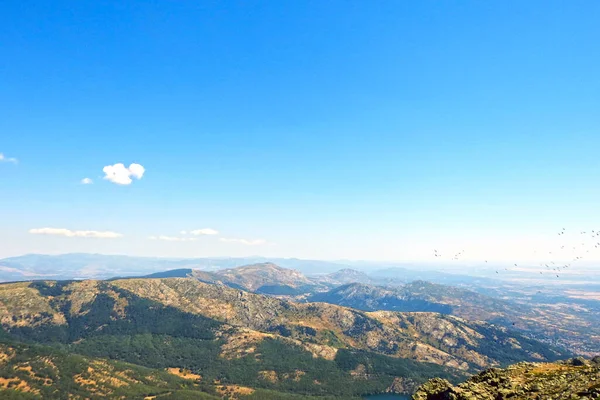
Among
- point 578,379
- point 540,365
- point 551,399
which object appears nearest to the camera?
point 551,399

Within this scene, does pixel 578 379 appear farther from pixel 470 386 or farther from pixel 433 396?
pixel 433 396

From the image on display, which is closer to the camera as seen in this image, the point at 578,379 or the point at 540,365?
the point at 578,379

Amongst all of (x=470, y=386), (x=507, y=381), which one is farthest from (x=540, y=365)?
(x=470, y=386)

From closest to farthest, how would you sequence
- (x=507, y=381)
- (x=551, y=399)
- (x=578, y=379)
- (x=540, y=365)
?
1. (x=551, y=399)
2. (x=578, y=379)
3. (x=507, y=381)
4. (x=540, y=365)

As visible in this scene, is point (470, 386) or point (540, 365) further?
point (540, 365)

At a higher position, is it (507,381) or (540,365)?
(507,381)

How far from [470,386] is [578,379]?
2097 cm

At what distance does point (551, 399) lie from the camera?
6088cm

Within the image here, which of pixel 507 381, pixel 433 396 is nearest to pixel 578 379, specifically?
pixel 507 381

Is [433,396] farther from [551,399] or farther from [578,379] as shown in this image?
[578,379]

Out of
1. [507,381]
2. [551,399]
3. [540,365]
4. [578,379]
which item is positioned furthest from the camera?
[540,365]

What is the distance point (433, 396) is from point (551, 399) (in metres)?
21.1

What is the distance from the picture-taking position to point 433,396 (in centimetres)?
7288

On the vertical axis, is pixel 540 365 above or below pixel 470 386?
below
